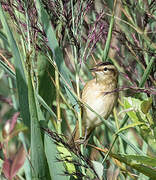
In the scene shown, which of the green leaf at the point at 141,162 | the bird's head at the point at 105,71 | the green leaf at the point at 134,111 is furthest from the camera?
the bird's head at the point at 105,71

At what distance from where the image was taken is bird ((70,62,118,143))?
125 centimetres

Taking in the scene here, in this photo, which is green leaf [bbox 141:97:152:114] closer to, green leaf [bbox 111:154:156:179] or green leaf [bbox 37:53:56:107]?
green leaf [bbox 111:154:156:179]

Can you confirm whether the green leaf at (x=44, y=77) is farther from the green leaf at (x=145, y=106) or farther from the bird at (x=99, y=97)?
the green leaf at (x=145, y=106)

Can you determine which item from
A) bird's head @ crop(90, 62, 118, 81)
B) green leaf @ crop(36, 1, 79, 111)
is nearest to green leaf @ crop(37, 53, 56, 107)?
green leaf @ crop(36, 1, 79, 111)

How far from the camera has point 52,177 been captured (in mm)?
948

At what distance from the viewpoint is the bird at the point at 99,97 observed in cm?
125

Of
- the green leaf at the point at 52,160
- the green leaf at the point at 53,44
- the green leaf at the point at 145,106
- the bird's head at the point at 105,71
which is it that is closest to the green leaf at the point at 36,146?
the green leaf at the point at 52,160

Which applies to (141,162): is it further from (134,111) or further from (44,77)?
(44,77)

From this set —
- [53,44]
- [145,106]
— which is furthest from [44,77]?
[145,106]

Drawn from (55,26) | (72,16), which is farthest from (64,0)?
(55,26)

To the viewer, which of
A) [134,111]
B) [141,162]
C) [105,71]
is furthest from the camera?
[105,71]

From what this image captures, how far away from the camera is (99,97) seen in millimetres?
1302

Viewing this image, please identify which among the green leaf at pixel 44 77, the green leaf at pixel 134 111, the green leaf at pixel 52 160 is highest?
the green leaf at pixel 44 77

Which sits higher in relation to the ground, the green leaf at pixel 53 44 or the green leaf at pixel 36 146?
the green leaf at pixel 53 44
